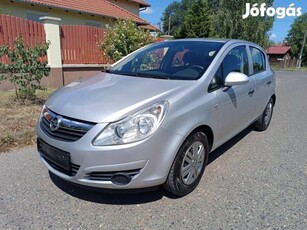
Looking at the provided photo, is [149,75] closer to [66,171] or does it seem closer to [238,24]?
[66,171]

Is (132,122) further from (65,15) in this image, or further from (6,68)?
(65,15)

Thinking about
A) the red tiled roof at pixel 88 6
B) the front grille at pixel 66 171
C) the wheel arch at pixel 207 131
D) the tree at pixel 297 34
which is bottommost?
the front grille at pixel 66 171

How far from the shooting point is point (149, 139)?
90.6 inches

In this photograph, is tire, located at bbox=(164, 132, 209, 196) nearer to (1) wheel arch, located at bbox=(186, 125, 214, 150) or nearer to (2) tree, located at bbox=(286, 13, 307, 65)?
(1) wheel arch, located at bbox=(186, 125, 214, 150)

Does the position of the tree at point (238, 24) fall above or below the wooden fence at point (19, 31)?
above

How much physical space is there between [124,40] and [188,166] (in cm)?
656

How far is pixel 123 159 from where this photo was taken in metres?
2.29

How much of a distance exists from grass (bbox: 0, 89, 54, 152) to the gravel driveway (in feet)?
1.21

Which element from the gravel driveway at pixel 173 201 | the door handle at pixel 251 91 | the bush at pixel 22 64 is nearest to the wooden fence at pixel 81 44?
the bush at pixel 22 64

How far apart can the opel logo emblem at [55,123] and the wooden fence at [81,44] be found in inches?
271

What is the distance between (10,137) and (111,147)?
2.61 metres

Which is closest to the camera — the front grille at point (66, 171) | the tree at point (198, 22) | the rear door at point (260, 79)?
the front grille at point (66, 171)

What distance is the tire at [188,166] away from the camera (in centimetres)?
262

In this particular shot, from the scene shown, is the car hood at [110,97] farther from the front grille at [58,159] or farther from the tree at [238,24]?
the tree at [238,24]
